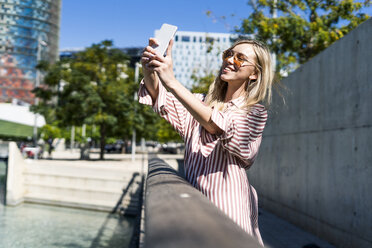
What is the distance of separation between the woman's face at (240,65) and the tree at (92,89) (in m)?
22.9

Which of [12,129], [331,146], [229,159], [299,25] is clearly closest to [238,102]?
[229,159]

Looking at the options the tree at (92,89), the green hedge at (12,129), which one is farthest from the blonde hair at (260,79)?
the green hedge at (12,129)

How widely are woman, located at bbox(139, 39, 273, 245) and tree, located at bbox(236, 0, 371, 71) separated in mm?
11165

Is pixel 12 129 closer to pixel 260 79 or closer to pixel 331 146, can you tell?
pixel 331 146

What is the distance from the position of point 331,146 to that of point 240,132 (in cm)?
Result: 435

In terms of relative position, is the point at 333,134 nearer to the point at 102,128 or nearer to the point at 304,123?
the point at 304,123

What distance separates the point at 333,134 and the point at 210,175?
4.26 meters

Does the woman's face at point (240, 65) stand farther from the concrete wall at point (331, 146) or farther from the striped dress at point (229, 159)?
the concrete wall at point (331, 146)

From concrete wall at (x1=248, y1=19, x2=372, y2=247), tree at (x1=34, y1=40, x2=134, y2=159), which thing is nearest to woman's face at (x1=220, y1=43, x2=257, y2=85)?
concrete wall at (x1=248, y1=19, x2=372, y2=247)

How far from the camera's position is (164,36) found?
132 centimetres

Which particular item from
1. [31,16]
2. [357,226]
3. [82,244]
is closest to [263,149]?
[357,226]

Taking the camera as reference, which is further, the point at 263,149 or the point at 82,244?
the point at 82,244

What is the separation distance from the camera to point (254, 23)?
1333cm

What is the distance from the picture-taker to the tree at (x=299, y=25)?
1239 cm
